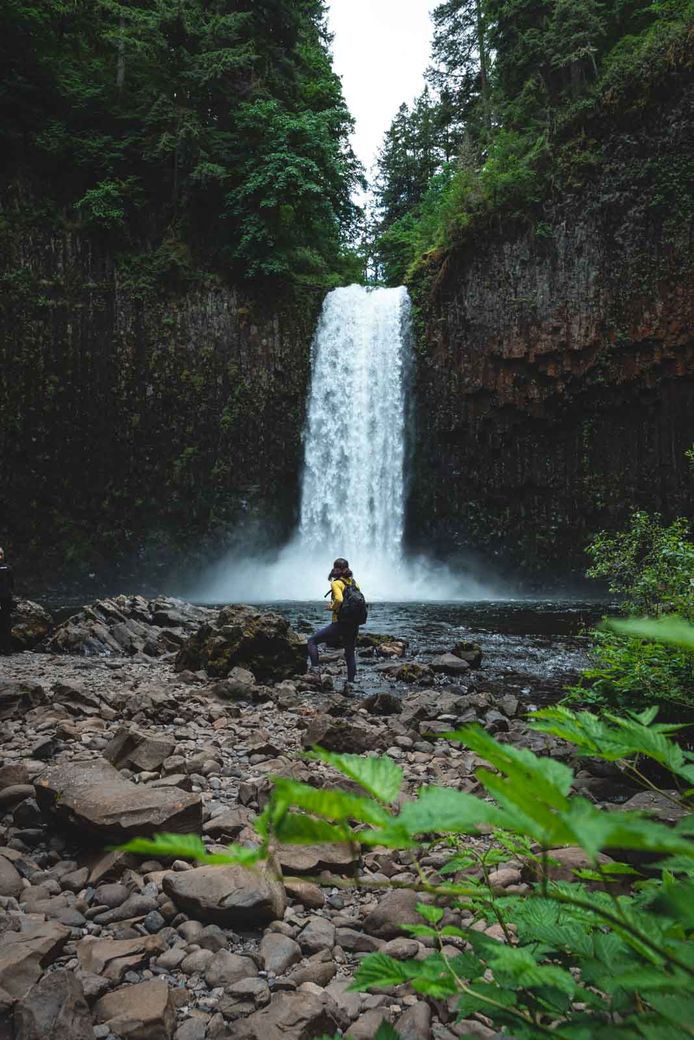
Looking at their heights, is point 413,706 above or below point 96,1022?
below

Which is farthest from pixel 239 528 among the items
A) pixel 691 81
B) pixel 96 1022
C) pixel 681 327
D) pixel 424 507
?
pixel 96 1022

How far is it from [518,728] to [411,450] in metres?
16.8

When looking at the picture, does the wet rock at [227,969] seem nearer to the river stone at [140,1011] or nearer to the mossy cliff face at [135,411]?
the river stone at [140,1011]

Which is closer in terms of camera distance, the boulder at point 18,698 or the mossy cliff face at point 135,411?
the boulder at point 18,698

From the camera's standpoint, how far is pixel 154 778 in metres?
3.32

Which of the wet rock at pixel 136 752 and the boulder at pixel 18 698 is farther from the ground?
the wet rock at pixel 136 752

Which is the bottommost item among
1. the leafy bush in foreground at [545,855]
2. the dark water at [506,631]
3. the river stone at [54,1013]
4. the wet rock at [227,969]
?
the dark water at [506,631]

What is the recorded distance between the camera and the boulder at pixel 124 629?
932 centimetres

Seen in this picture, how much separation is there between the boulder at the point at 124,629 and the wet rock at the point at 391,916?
7.60 meters

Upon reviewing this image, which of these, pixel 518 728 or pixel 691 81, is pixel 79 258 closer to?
pixel 691 81

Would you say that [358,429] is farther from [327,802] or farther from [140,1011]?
[327,802]

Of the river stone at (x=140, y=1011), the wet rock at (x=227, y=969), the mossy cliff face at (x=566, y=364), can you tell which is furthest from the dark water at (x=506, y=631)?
the river stone at (x=140, y=1011)

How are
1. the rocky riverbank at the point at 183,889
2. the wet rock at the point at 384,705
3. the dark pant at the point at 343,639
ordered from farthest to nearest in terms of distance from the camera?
the dark pant at the point at 343,639, the wet rock at the point at 384,705, the rocky riverbank at the point at 183,889

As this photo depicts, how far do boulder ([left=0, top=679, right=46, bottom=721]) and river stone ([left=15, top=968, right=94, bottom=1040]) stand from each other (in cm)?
345
